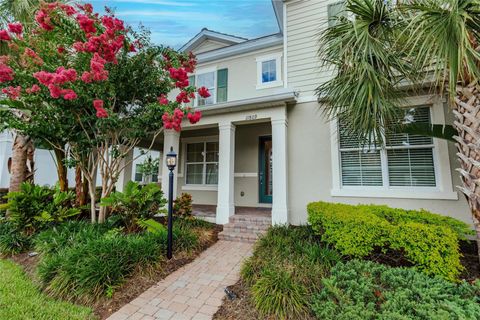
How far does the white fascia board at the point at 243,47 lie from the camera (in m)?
8.54

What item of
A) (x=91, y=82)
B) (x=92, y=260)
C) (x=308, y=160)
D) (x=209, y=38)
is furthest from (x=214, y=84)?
(x=92, y=260)

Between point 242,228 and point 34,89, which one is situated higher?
point 34,89

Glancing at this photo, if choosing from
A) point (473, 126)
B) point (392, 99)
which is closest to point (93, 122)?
point (392, 99)

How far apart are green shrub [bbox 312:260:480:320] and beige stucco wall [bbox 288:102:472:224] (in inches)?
109

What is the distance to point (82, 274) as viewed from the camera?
10.7ft

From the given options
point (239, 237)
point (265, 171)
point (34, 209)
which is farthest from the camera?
point (265, 171)

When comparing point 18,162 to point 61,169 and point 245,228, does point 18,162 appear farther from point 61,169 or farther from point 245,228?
point 245,228

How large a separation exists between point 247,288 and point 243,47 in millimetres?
8606

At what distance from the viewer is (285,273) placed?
3137mm

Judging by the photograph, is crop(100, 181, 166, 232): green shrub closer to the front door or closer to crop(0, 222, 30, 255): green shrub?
crop(0, 222, 30, 255): green shrub

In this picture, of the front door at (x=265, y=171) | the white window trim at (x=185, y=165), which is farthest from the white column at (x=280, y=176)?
the white window trim at (x=185, y=165)

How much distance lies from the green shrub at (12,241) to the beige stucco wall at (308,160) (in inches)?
256

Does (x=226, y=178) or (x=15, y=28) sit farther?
(x=226, y=178)

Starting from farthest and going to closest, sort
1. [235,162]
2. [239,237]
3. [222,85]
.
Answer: [222,85], [235,162], [239,237]
